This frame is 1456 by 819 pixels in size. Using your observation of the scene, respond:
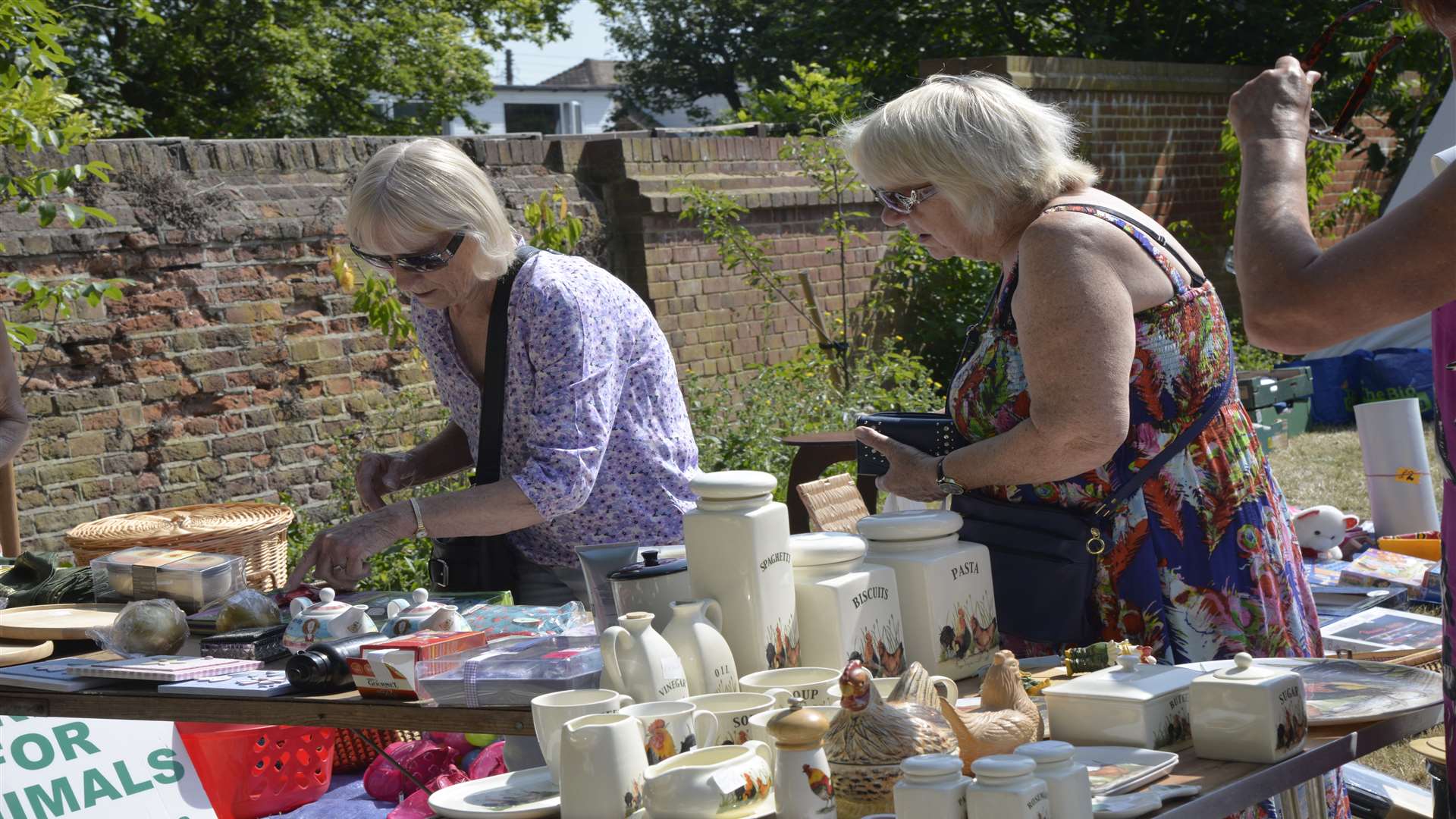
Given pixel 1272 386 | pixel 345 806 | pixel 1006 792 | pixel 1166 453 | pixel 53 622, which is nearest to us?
pixel 1006 792

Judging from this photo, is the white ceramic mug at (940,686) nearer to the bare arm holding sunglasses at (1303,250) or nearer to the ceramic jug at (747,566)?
the ceramic jug at (747,566)

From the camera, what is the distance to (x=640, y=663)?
5.64 feet

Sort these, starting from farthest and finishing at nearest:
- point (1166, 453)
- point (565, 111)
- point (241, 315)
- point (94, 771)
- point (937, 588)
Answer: point (565, 111) → point (241, 315) → point (94, 771) → point (1166, 453) → point (937, 588)

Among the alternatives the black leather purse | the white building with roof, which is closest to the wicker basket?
the black leather purse

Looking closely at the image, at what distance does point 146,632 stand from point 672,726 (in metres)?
1.29

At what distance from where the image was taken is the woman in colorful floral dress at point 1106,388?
222 cm

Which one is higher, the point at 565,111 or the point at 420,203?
the point at 565,111

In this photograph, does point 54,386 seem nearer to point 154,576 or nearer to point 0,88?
point 0,88

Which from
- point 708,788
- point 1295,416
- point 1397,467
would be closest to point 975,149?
point 708,788

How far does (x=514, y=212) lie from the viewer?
24.5ft

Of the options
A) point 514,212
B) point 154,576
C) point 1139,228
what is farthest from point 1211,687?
point 514,212

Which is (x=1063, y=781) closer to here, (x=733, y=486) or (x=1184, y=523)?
(x=733, y=486)

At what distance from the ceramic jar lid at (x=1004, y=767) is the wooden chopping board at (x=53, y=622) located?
74.0 inches

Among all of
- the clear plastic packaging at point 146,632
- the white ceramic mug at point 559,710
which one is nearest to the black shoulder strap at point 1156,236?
the white ceramic mug at point 559,710
